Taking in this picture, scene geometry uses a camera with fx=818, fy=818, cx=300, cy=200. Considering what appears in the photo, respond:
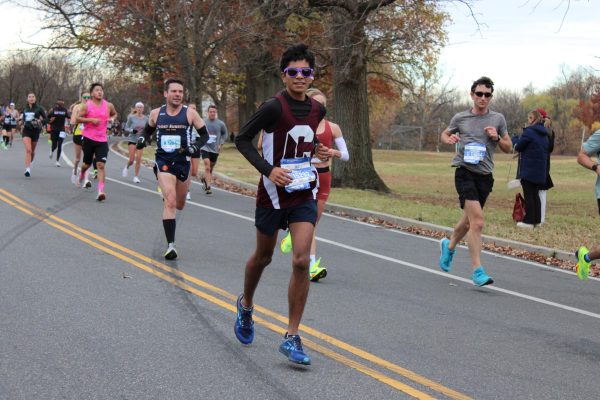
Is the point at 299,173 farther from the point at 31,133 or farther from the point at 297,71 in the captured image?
the point at 31,133

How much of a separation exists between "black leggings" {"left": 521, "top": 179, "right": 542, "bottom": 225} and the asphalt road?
10.9ft

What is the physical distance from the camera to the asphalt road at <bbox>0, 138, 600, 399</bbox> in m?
5.05

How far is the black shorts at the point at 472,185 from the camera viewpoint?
869 cm

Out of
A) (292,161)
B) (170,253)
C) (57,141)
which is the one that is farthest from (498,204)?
(292,161)

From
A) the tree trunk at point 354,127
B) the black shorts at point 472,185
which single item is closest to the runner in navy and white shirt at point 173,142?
the black shorts at point 472,185

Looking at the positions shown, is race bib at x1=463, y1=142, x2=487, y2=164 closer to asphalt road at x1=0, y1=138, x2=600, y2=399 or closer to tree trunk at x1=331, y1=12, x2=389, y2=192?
asphalt road at x1=0, y1=138, x2=600, y2=399

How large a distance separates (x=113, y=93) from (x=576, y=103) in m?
55.2

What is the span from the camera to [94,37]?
36719 mm

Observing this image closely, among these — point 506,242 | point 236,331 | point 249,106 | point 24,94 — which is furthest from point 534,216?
point 24,94

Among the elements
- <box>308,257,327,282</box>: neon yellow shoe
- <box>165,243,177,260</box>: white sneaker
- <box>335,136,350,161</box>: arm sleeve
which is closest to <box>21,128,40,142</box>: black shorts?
<box>165,243,177,260</box>: white sneaker

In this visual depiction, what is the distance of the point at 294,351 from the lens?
5344mm

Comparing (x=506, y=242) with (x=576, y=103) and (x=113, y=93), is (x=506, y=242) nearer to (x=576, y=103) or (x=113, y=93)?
(x=113, y=93)

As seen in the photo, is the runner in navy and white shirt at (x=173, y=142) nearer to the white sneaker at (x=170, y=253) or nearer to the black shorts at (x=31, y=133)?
the white sneaker at (x=170, y=253)

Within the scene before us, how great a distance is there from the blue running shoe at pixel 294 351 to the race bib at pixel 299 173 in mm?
988
